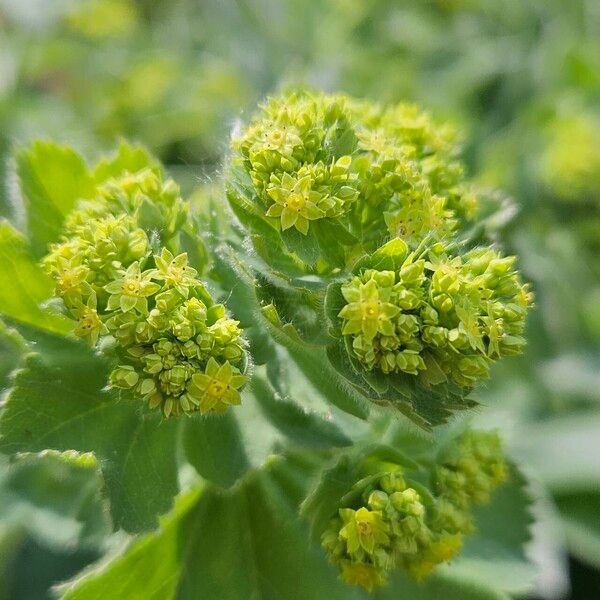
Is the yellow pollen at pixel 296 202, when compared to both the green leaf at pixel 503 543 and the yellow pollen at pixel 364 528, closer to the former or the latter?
the yellow pollen at pixel 364 528

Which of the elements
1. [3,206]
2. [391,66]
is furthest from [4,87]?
[391,66]

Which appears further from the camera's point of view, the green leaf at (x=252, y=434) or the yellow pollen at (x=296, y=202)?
the green leaf at (x=252, y=434)

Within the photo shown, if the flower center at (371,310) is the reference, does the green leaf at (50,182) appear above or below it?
above

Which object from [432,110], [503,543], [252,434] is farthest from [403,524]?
[432,110]

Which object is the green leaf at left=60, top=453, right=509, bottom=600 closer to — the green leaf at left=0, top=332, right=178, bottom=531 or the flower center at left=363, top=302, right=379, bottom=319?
the green leaf at left=0, top=332, right=178, bottom=531

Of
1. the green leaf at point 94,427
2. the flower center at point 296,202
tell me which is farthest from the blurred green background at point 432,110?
the flower center at point 296,202


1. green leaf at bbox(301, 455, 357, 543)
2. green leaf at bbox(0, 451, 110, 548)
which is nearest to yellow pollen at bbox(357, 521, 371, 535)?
green leaf at bbox(301, 455, 357, 543)

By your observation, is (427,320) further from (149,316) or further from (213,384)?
(149,316)
